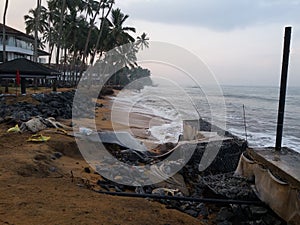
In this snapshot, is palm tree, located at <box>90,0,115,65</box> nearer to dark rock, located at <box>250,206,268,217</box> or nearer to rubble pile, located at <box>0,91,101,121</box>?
rubble pile, located at <box>0,91,101,121</box>

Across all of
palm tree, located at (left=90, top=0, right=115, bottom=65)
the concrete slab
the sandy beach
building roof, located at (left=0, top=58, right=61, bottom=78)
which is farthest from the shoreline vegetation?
palm tree, located at (left=90, top=0, right=115, bottom=65)

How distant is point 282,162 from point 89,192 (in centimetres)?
307

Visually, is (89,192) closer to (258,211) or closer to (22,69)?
(258,211)

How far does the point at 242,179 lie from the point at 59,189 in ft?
Answer: 10.3

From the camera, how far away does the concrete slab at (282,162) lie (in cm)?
420

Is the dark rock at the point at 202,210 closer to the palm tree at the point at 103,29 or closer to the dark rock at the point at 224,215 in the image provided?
the dark rock at the point at 224,215

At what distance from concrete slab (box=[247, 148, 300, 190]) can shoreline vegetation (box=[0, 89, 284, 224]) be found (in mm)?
524

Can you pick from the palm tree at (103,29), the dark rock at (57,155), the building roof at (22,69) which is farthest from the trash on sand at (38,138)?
the palm tree at (103,29)

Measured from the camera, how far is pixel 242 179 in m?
5.41

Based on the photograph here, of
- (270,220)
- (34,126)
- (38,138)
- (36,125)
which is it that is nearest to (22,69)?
(36,125)

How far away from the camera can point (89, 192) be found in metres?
4.71

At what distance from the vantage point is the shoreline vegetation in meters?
3.78

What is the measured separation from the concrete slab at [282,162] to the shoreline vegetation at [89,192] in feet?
1.72

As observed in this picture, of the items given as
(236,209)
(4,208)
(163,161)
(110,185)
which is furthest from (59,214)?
(163,161)
